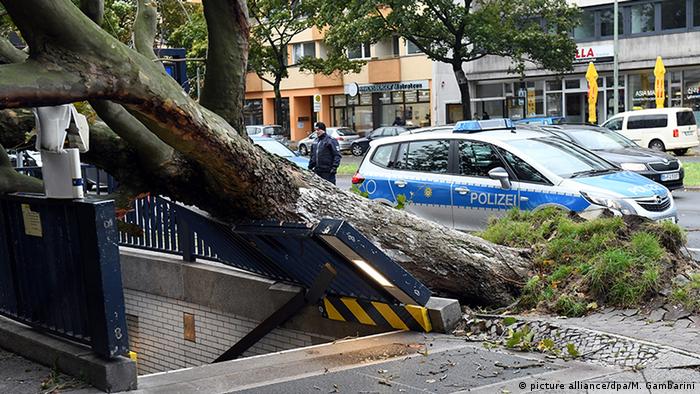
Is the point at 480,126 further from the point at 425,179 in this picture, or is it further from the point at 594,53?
the point at 594,53

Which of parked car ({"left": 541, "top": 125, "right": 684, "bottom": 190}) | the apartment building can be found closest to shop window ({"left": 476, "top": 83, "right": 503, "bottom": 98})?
the apartment building

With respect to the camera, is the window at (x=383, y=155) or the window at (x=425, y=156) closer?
the window at (x=425, y=156)

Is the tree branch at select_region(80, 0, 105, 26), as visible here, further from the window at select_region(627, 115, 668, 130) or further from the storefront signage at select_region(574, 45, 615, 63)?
the storefront signage at select_region(574, 45, 615, 63)

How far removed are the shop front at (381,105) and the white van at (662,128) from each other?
1769 cm

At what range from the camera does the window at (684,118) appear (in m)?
31.9

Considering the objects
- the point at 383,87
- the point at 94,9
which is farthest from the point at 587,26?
the point at 94,9

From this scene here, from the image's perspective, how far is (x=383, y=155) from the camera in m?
12.3

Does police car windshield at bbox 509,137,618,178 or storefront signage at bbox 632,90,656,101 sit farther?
storefront signage at bbox 632,90,656,101

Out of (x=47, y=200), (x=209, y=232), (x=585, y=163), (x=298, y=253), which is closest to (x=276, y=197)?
(x=298, y=253)

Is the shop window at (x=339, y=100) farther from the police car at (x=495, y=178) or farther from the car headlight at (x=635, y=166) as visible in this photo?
the police car at (x=495, y=178)

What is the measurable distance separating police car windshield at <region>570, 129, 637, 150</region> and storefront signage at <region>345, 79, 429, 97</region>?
30.8 m

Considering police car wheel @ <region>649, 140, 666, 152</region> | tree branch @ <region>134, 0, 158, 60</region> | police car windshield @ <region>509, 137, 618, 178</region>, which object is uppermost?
tree branch @ <region>134, 0, 158, 60</region>

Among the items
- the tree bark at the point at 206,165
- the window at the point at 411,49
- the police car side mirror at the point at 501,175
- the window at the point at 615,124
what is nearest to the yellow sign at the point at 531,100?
the window at the point at 411,49

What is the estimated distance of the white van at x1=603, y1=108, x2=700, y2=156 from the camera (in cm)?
3180
